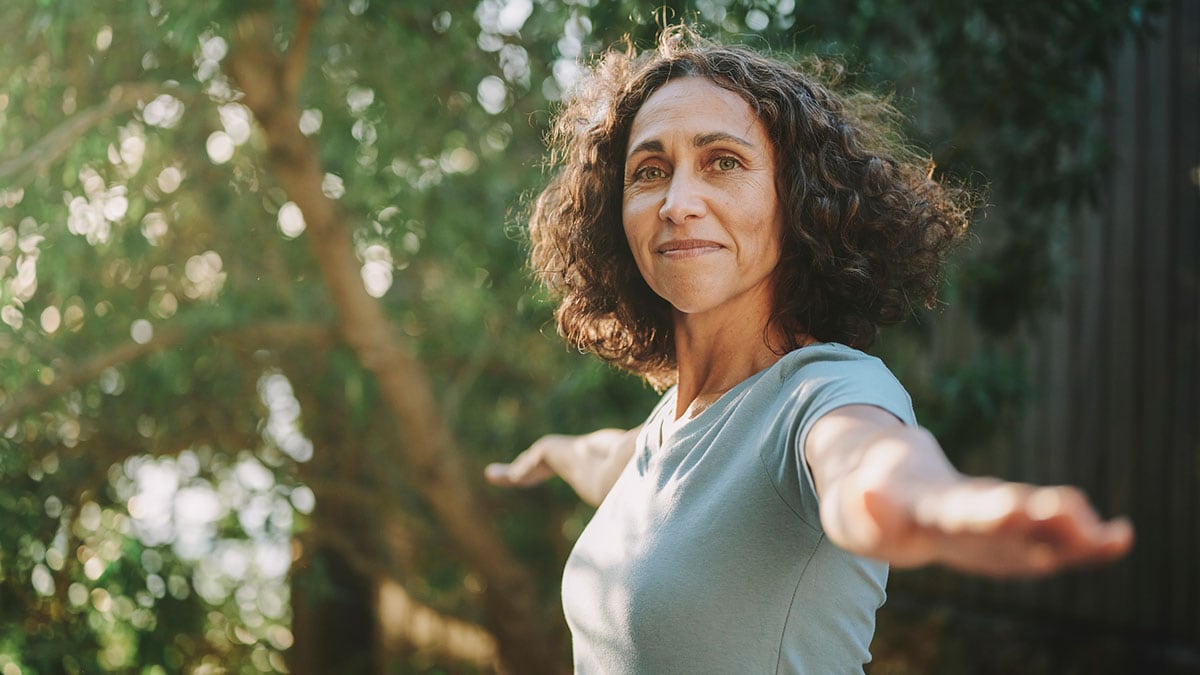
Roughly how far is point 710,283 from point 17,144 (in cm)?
250

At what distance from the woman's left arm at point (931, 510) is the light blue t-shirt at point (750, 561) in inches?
3.9

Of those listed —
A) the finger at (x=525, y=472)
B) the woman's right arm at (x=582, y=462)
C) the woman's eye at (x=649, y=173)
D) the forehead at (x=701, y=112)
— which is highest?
the forehead at (x=701, y=112)

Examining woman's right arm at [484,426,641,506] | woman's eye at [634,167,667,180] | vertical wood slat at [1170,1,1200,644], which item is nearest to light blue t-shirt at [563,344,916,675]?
woman's eye at [634,167,667,180]

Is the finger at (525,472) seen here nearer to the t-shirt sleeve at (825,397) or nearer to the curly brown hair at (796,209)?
the curly brown hair at (796,209)

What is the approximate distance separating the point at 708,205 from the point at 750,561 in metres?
0.52

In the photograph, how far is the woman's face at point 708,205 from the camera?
1514 mm

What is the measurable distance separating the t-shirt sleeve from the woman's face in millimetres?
286

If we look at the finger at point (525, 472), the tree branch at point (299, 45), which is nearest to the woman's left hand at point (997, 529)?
the finger at point (525, 472)

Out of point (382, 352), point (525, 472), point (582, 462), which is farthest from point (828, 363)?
point (382, 352)

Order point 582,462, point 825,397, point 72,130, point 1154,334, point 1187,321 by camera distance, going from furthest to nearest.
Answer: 1. point 1154,334
2. point 1187,321
3. point 72,130
4. point 582,462
5. point 825,397

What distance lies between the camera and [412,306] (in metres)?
4.57

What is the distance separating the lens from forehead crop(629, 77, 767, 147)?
155 cm

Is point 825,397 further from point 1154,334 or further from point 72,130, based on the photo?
point 1154,334

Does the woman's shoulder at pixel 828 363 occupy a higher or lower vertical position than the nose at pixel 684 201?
lower
